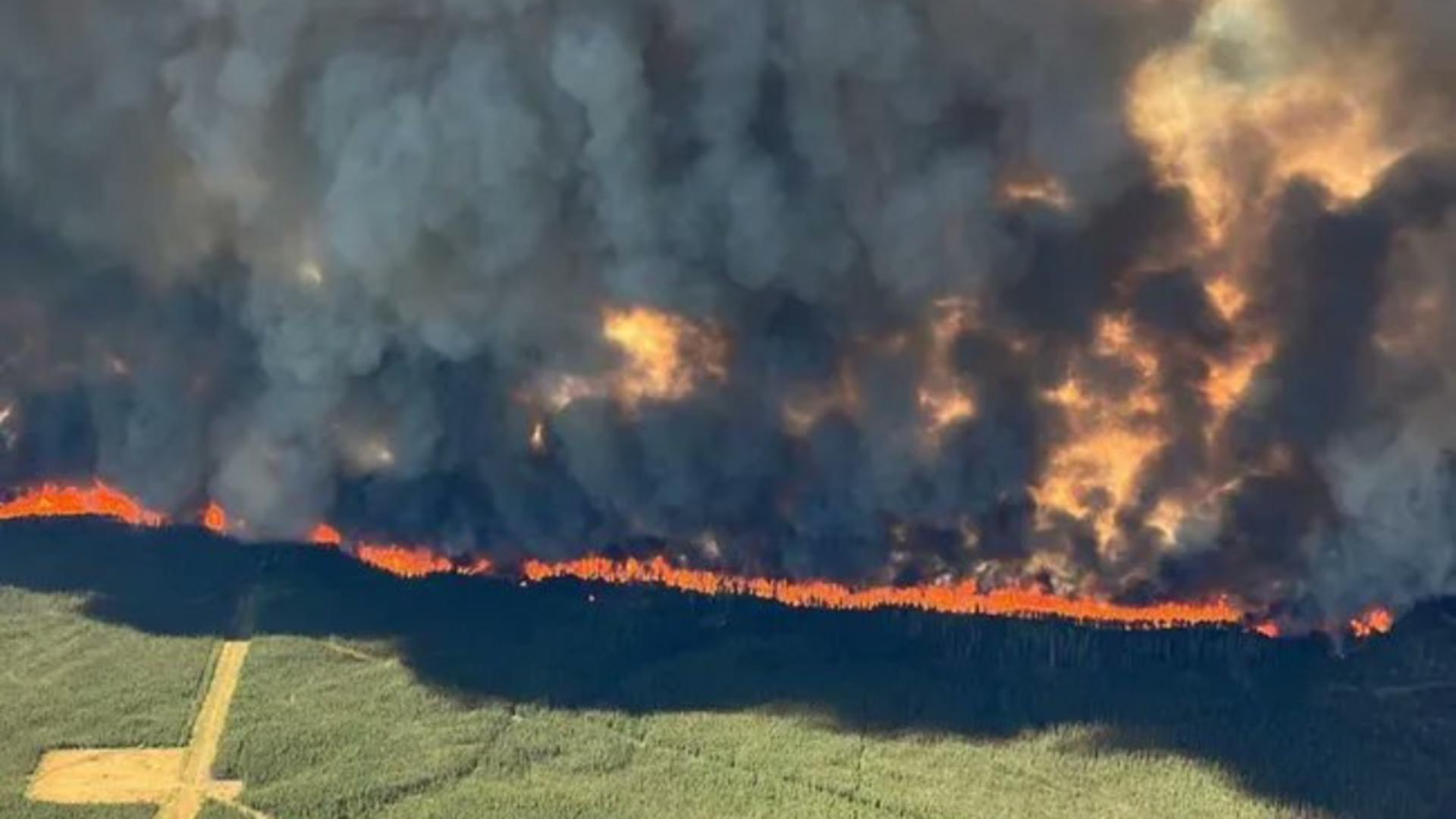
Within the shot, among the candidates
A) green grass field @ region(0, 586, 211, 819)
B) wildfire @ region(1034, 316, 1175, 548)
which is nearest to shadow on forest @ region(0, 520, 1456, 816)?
green grass field @ region(0, 586, 211, 819)

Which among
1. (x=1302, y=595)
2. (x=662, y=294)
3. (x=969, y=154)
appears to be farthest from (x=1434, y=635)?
(x=662, y=294)

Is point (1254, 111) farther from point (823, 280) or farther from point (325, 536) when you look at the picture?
point (325, 536)

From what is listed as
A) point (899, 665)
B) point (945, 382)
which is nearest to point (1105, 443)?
point (945, 382)

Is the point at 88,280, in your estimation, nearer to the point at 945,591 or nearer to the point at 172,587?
the point at 172,587

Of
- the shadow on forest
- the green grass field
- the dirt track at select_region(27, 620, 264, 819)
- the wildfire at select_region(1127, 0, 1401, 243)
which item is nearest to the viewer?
the shadow on forest

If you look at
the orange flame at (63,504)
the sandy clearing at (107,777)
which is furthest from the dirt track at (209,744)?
the orange flame at (63,504)

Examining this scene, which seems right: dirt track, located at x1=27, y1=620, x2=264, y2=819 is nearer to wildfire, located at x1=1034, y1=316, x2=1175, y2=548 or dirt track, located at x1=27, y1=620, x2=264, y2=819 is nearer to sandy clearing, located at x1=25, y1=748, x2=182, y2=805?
sandy clearing, located at x1=25, y1=748, x2=182, y2=805
